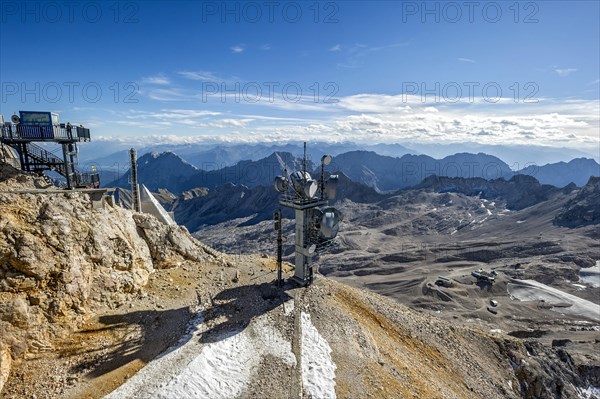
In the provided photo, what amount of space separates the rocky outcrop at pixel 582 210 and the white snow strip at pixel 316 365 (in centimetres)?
18902

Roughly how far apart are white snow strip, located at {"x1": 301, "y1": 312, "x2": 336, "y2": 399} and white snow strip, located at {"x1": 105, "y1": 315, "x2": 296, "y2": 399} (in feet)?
3.22

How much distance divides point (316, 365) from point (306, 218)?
1184 centimetres

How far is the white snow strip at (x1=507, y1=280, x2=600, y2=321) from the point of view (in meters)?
80.6

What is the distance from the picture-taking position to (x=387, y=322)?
26484 millimetres

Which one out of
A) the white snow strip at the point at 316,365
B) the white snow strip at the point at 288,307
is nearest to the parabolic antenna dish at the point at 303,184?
the white snow strip at the point at 288,307

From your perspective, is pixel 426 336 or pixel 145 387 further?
pixel 426 336

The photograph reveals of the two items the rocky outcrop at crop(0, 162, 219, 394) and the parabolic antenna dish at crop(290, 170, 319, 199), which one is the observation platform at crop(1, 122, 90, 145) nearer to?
the rocky outcrop at crop(0, 162, 219, 394)

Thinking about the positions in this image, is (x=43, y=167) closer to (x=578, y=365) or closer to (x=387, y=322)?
(x=387, y=322)

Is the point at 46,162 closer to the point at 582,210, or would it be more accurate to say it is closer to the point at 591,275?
the point at 591,275

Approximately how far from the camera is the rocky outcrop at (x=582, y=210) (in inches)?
6048

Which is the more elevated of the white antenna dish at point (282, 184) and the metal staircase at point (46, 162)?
the metal staircase at point (46, 162)

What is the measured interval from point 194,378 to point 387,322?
1686 centimetres

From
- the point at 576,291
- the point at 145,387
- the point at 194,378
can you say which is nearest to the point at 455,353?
the point at 194,378

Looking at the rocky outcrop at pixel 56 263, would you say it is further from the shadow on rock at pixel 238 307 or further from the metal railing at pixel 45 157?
the shadow on rock at pixel 238 307
